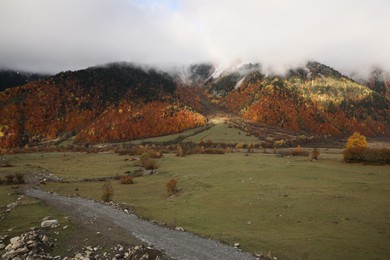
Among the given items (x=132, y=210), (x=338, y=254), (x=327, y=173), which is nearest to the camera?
(x=338, y=254)

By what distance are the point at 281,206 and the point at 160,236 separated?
65.4 ft

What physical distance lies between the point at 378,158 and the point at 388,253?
74.3 m

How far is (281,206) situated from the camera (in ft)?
162

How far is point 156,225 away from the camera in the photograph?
4488 centimetres

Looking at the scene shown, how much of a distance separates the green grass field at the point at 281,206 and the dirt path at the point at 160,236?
1923mm

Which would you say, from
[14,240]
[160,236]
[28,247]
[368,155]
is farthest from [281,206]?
[368,155]

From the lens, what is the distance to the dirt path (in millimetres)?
33250

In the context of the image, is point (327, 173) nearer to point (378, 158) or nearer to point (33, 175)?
point (378, 158)

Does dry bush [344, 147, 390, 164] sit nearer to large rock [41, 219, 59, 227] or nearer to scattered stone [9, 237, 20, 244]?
large rock [41, 219, 59, 227]

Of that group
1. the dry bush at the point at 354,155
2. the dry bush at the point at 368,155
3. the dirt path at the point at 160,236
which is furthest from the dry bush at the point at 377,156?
the dirt path at the point at 160,236

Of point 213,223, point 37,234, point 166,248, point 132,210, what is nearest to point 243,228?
point 213,223

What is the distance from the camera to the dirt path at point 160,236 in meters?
33.2

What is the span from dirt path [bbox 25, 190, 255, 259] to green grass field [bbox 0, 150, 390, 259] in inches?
75.7

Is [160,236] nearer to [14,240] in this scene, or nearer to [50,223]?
[50,223]
